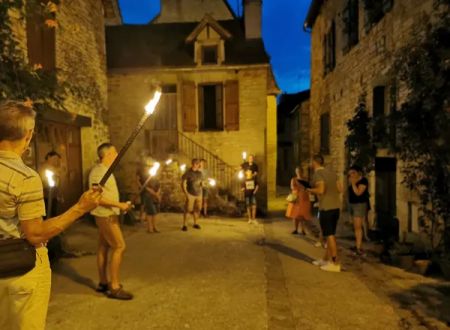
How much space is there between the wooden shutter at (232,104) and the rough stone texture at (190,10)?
23.8ft

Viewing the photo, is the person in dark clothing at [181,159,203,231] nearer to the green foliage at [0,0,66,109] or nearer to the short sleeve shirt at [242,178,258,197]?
the short sleeve shirt at [242,178,258,197]

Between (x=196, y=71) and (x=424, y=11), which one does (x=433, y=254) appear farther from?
(x=196, y=71)

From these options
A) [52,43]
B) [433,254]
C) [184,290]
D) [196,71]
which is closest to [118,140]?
[196,71]

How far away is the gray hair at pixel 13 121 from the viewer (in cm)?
202

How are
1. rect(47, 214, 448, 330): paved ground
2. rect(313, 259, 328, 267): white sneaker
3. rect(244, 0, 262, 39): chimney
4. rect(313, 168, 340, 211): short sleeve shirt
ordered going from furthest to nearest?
rect(244, 0, 262, 39): chimney < rect(313, 259, 328, 267): white sneaker < rect(313, 168, 340, 211): short sleeve shirt < rect(47, 214, 448, 330): paved ground

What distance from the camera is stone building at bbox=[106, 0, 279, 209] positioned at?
45.8 ft

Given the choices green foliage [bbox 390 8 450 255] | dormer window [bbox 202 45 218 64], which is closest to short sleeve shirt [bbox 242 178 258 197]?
green foliage [bbox 390 8 450 255]

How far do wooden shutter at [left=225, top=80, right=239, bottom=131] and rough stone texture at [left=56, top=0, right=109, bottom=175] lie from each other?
4.57 metres

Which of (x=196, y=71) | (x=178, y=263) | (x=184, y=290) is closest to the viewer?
(x=184, y=290)

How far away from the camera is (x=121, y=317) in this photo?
398 centimetres

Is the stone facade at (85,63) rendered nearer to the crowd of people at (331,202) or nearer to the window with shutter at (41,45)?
the window with shutter at (41,45)

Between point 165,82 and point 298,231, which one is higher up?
point 165,82

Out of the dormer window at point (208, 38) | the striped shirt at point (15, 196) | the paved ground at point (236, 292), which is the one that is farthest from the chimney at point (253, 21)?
the striped shirt at point (15, 196)

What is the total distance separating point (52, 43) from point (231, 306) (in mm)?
7704
